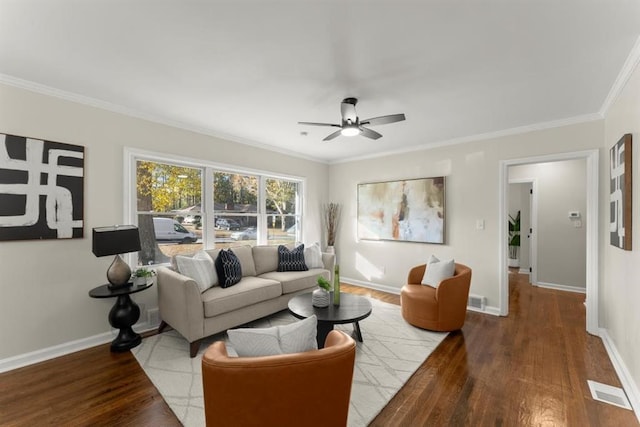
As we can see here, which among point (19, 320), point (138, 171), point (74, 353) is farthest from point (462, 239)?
point (19, 320)

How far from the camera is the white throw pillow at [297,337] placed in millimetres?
1394

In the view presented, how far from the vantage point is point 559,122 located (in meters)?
3.47

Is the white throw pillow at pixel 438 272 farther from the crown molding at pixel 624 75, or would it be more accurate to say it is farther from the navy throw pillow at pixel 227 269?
the navy throw pillow at pixel 227 269

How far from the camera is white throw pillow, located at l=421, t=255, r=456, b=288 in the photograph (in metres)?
3.41

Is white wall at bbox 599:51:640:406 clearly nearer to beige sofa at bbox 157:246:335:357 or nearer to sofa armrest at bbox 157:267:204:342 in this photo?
beige sofa at bbox 157:246:335:357

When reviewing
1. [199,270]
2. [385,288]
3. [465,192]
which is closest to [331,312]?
[199,270]

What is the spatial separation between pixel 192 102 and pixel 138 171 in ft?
3.78

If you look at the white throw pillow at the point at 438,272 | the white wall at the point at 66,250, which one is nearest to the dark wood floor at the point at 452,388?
the white wall at the point at 66,250

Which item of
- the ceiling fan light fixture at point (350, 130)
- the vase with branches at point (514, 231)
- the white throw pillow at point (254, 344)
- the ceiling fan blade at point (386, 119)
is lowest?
the white throw pillow at point (254, 344)

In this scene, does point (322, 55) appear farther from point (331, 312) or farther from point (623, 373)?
point (623, 373)

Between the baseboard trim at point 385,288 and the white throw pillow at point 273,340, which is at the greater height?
the white throw pillow at point 273,340

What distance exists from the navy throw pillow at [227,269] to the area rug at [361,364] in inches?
24.3

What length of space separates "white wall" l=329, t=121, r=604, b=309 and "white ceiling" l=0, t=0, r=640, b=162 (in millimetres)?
362

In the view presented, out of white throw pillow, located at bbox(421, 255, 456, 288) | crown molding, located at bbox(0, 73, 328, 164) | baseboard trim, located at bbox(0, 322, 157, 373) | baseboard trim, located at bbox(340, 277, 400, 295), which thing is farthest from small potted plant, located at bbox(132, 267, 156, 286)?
baseboard trim, located at bbox(340, 277, 400, 295)
